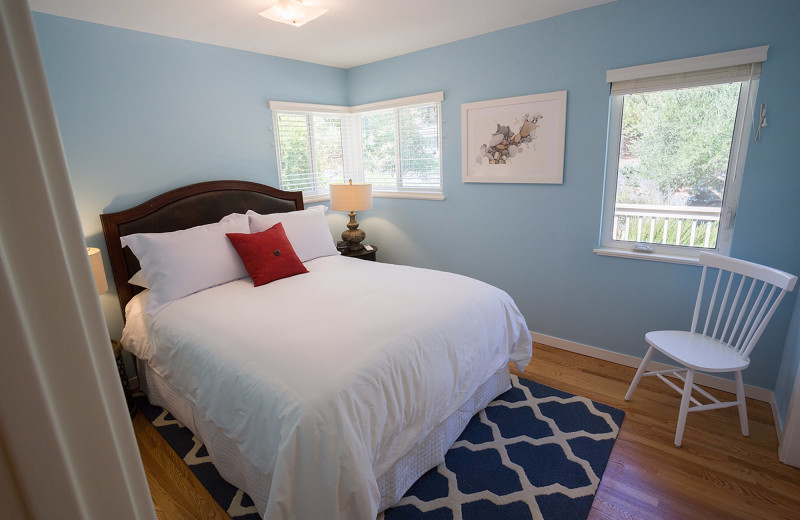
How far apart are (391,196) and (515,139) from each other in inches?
56.1

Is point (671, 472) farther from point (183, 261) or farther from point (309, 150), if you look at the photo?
point (309, 150)

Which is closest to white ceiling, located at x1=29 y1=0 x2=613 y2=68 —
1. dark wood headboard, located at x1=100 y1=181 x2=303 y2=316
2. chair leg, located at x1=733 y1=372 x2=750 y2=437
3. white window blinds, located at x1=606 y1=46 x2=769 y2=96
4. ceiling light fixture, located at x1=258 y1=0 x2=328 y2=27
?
ceiling light fixture, located at x1=258 y1=0 x2=328 y2=27

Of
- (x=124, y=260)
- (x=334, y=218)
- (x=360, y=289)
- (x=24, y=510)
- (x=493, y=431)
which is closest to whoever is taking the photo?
(x=24, y=510)

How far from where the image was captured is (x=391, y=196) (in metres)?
4.13

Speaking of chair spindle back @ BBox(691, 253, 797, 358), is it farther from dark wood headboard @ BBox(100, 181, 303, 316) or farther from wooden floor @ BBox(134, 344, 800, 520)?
dark wood headboard @ BBox(100, 181, 303, 316)

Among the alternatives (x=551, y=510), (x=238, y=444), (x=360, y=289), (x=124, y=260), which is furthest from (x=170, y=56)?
(x=551, y=510)

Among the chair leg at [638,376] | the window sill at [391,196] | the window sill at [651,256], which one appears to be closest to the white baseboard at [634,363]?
the chair leg at [638,376]

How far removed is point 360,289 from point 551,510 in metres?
1.49

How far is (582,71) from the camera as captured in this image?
2777mm

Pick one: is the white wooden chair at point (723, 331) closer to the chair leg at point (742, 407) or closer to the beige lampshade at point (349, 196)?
the chair leg at point (742, 407)

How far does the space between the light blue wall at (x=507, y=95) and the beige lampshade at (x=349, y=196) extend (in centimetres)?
54

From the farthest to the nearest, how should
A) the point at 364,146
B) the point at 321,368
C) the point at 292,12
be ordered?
1. the point at 364,146
2. the point at 292,12
3. the point at 321,368

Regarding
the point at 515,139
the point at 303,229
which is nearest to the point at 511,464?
the point at 303,229

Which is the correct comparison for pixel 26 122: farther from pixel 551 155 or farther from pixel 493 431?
pixel 551 155
